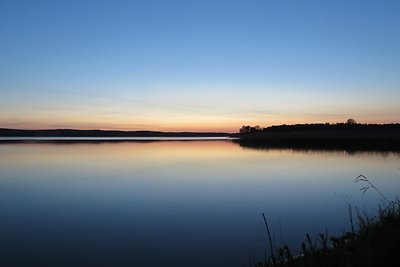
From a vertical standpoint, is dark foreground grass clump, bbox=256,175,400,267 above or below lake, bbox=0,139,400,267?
above

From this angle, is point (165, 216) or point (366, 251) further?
point (165, 216)

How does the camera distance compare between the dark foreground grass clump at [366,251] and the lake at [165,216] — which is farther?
the lake at [165,216]

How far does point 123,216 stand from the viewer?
8.72 metres

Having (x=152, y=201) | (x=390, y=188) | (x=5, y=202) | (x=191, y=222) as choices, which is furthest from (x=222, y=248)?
(x=390, y=188)

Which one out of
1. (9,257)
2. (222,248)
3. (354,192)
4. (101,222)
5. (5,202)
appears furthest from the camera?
(354,192)

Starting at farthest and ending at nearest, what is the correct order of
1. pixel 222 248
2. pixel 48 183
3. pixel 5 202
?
pixel 48 183
pixel 5 202
pixel 222 248

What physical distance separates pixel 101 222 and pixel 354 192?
8085 mm

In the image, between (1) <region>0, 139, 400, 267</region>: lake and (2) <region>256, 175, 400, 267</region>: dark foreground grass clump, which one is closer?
(2) <region>256, 175, 400, 267</region>: dark foreground grass clump

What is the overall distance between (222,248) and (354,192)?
7235 millimetres

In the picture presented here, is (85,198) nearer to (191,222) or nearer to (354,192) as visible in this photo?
(191,222)

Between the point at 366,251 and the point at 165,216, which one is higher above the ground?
the point at 366,251

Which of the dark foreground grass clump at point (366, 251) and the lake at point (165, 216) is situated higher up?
the dark foreground grass clump at point (366, 251)

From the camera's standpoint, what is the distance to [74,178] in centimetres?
1570

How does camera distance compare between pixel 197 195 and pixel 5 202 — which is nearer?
pixel 5 202
